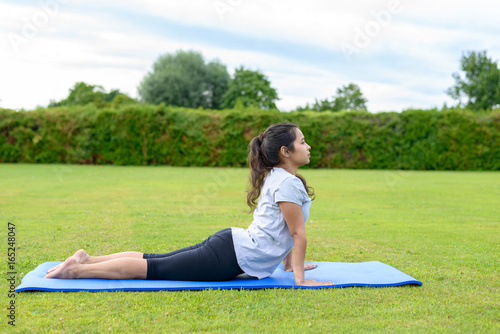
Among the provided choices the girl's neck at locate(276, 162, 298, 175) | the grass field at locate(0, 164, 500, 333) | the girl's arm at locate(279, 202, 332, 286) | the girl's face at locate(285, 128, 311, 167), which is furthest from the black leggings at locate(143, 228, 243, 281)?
the girl's face at locate(285, 128, 311, 167)

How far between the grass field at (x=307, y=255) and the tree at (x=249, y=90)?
36.4 metres

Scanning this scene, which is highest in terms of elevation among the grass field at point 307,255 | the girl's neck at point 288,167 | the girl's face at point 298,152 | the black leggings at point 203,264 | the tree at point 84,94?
the tree at point 84,94

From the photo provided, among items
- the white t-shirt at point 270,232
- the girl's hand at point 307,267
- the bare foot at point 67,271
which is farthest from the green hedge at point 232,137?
the bare foot at point 67,271

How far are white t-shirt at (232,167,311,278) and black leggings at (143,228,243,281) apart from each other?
0.08 meters

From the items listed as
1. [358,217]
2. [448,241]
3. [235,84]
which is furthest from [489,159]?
[235,84]

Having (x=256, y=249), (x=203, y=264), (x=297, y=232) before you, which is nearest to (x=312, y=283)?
(x=297, y=232)

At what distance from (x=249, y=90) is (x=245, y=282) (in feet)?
148

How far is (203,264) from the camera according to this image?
393 centimetres

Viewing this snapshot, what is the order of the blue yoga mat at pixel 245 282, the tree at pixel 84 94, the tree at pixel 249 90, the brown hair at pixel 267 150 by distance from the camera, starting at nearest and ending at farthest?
1. the blue yoga mat at pixel 245 282
2. the brown hair at pixel 267 150
3. the tree at pixel 249 90
4. the tree at pixel 84 94

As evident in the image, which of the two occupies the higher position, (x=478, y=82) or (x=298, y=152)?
(x=478, y=82)

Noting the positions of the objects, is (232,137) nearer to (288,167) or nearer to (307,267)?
(307,267)

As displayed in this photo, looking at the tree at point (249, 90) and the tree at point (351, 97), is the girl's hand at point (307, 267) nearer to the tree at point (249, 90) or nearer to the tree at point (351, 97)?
the tree at point (249, 90)

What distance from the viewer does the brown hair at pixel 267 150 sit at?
162 inches

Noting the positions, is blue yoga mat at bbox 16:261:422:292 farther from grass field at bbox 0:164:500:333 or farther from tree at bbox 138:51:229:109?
tree at bbox 138:51:229:109
